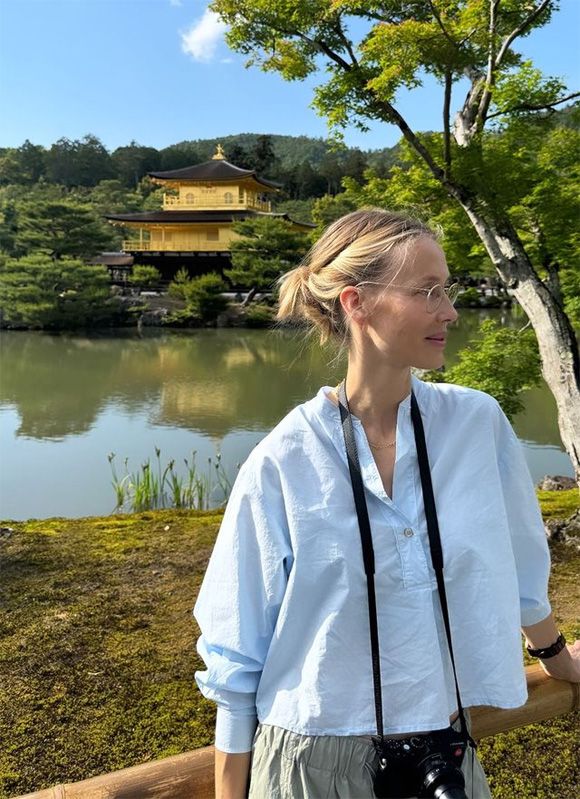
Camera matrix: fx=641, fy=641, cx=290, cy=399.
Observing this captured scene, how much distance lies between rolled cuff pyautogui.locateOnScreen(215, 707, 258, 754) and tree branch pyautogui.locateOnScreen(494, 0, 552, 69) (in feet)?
11.8

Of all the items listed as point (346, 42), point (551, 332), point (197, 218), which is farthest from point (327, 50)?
point (197, 218)

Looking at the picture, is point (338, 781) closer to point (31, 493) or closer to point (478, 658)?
point (478, 658)

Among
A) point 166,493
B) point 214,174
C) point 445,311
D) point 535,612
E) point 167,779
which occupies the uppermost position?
point 214,174

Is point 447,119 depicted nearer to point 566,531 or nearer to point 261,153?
point 566,531

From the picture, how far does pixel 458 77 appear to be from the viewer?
3.83 metres

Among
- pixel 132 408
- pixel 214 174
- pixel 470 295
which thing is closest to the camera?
pixel 470 295

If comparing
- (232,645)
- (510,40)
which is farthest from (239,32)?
(232,645)

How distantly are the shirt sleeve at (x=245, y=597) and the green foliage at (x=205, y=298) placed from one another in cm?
1734

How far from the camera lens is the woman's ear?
0.83 metres

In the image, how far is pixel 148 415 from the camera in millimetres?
8703

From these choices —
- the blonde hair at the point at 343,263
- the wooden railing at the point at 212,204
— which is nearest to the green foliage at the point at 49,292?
the wooden railing at the point at 212,204

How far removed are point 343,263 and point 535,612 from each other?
0.55 meters

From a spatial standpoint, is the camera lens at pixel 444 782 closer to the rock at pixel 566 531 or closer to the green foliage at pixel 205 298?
the rock at pixel 566 531

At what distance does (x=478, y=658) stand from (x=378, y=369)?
1.27 ft
